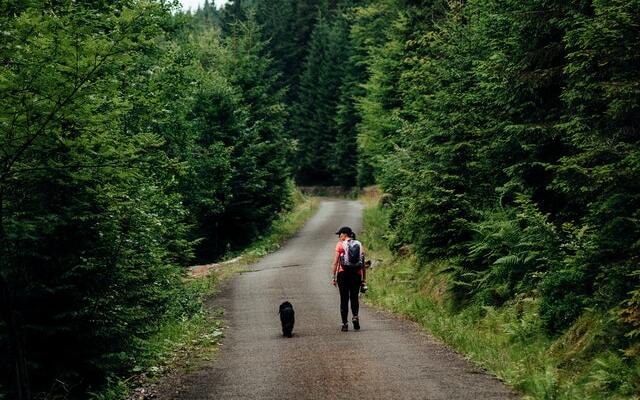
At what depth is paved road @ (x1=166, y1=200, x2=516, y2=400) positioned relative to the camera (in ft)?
27.9

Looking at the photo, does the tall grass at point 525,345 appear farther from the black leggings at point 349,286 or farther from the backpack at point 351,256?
the backpack at point 351,256

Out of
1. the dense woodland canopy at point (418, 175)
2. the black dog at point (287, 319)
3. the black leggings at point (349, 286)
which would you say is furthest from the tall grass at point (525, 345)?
the black dog at point (287, 319)

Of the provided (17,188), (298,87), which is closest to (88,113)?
(17,188)

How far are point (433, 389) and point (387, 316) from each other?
25.2 feet

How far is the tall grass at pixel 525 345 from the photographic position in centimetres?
762

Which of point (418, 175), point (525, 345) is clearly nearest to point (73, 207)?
point (525, 345)

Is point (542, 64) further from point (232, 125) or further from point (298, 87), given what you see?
point (298, 87)

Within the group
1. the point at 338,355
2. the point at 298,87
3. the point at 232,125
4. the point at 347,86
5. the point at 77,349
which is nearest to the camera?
the point at 77,349

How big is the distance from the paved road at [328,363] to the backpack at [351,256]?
142 centimetres

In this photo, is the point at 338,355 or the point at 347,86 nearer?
the point at 338,355

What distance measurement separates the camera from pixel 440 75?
1644cm

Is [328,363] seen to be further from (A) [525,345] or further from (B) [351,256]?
(B) [351,256]

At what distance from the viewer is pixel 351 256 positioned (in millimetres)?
13445

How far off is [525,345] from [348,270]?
4330mm
